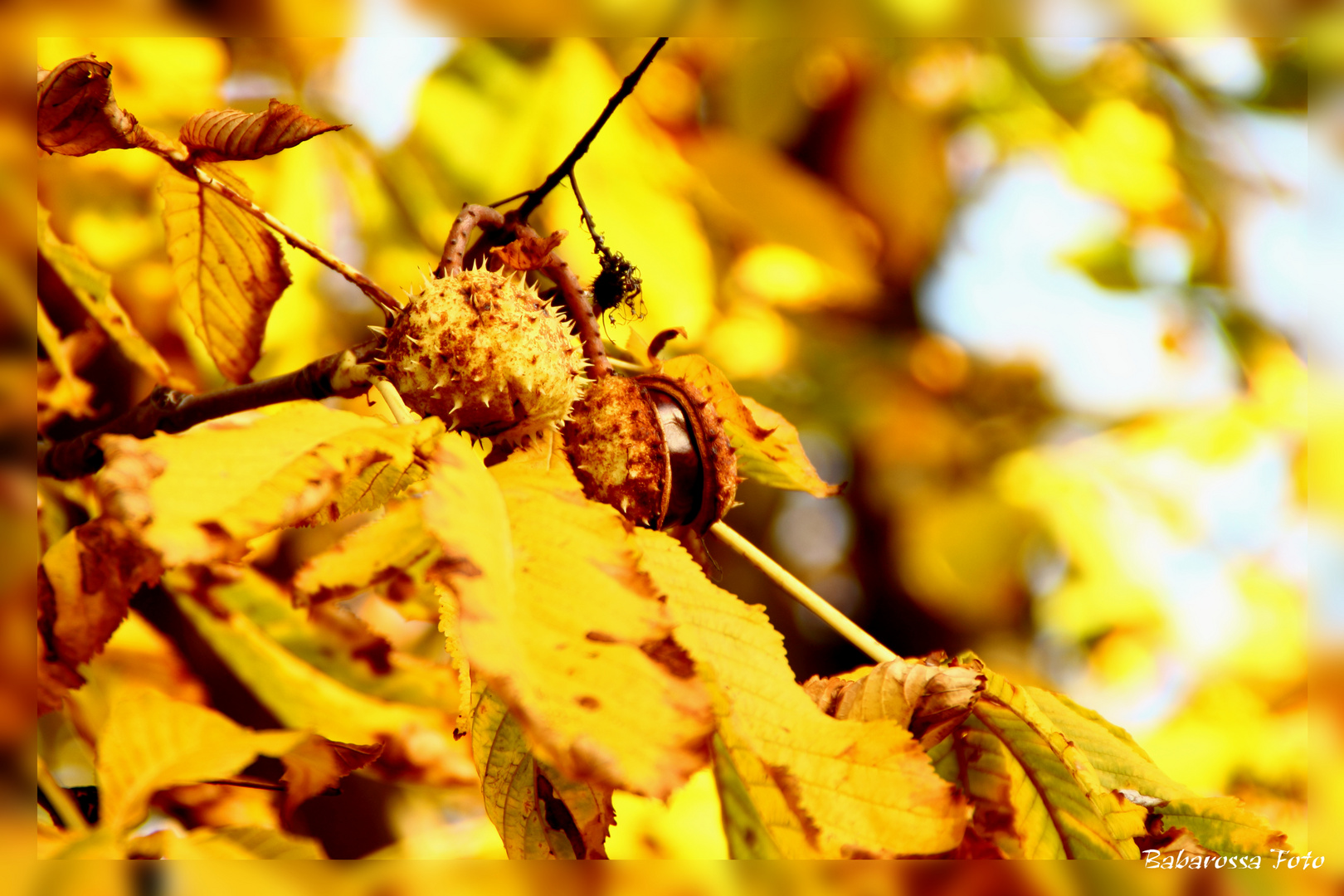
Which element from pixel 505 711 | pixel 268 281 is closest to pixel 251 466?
pixel 505 711

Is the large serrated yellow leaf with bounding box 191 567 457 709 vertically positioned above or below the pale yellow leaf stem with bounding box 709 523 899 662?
below

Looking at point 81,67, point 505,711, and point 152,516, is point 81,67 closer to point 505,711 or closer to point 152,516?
point 152,516

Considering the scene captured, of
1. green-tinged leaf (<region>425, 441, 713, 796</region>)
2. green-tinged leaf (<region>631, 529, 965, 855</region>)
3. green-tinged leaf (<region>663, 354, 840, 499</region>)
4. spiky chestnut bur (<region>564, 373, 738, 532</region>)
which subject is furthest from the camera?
green-tinged leaf (<region>663, 354, 840, 499</region>)

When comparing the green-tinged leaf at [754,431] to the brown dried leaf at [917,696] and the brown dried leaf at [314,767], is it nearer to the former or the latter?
the brown dried leaf at [917,696]

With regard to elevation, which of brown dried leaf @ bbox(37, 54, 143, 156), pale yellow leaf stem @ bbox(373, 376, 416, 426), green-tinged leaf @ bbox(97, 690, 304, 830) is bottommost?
green-tinged leaf @ bbox(97, 690, 304, 830)

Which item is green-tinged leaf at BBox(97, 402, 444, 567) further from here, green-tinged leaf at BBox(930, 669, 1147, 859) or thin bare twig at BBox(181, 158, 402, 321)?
green-tinged leaf at BBox(930, 669, 1147, 859)

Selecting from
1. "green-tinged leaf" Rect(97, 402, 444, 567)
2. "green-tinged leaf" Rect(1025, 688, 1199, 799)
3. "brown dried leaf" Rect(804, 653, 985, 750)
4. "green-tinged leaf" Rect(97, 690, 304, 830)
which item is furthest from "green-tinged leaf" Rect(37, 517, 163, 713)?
"green-tinged leaf" Rect(1025, 688, 1199, 799)

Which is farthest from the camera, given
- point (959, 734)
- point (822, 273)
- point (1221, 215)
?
point (822, 273)
